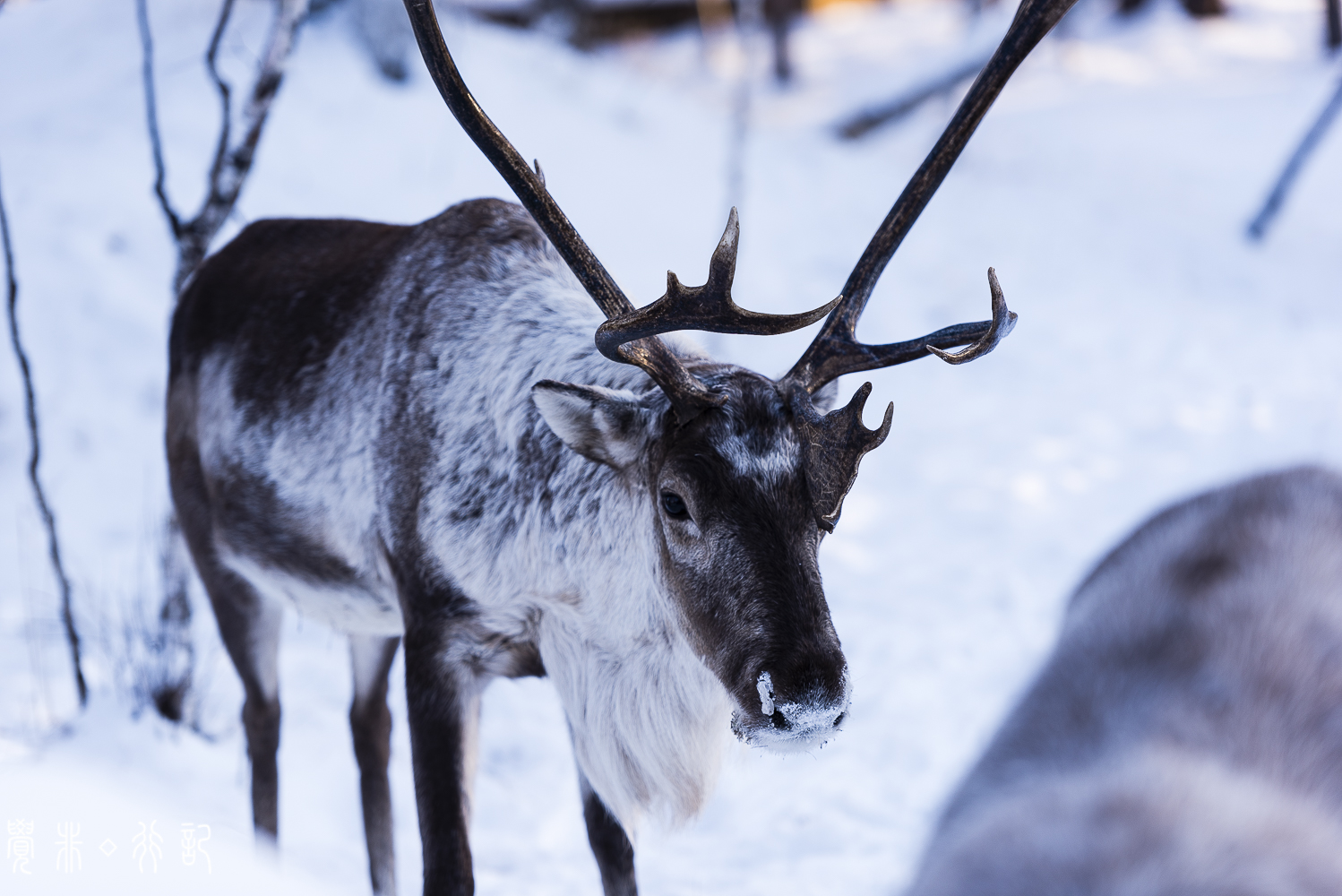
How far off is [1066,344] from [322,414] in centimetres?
578

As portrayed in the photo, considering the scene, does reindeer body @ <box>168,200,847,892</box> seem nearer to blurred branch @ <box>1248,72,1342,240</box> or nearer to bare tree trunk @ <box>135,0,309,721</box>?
bare tree trunk @ <box>135,0,309,721</box>

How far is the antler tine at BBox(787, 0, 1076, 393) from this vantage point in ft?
7.25

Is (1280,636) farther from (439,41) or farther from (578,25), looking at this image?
(578,25)

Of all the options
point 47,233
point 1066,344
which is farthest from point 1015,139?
point 47,233

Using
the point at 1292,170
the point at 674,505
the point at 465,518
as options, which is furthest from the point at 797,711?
the point at 1292,170

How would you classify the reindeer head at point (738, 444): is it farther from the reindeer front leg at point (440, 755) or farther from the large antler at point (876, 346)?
the reindeer front leg at point (440, 755)

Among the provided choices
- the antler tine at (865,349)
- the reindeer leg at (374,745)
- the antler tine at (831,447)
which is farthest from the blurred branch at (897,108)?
the antler tine at (831,447)

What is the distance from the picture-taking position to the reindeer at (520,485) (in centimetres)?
196

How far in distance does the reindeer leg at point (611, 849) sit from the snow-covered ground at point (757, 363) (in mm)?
141

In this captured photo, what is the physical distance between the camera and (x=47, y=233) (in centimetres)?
499

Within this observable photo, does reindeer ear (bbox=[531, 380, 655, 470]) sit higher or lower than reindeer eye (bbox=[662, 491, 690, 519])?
higher

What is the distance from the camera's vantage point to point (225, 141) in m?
3.33
